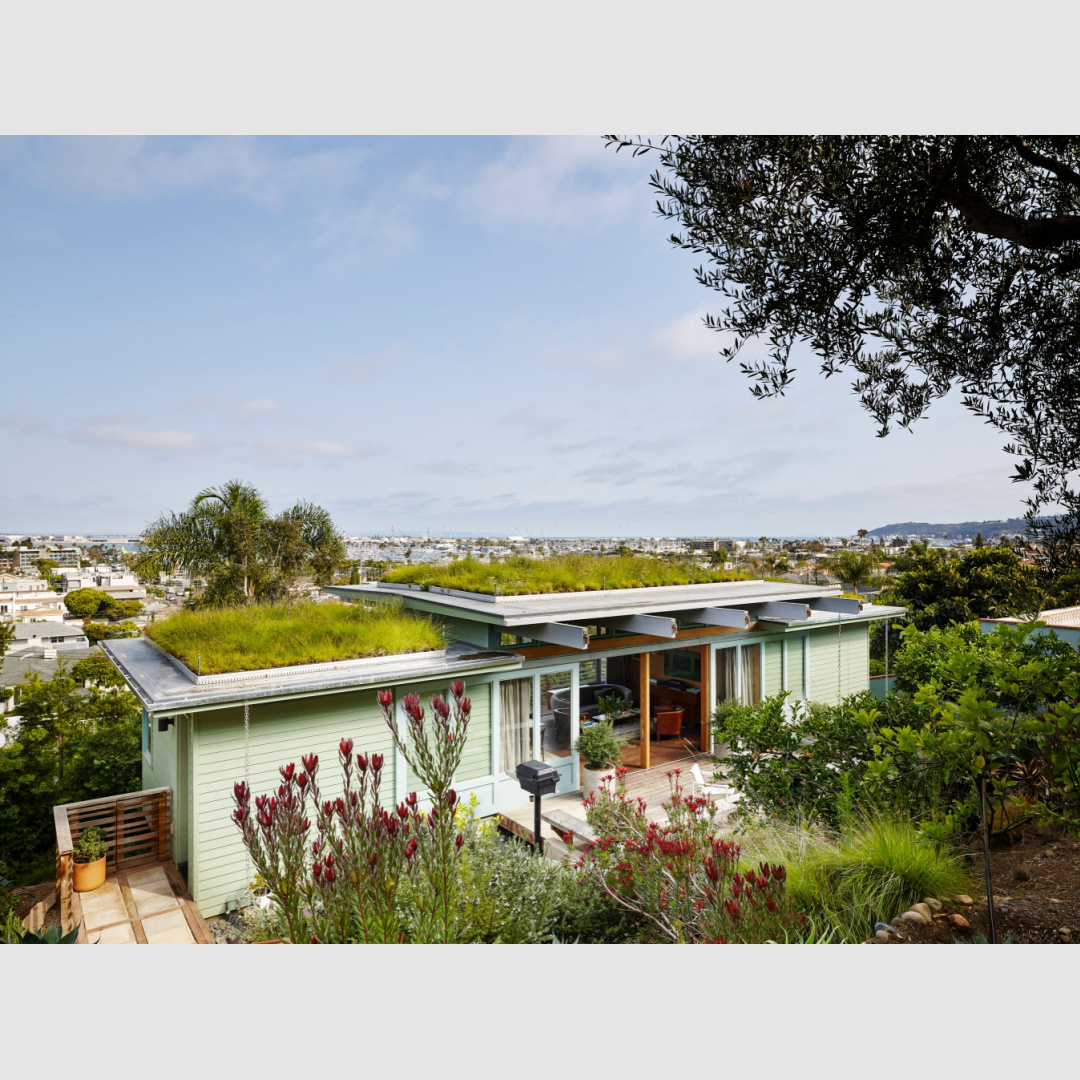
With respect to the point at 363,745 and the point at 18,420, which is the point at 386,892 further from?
the point at 18,420

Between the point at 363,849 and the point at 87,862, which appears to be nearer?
the point at 363,849

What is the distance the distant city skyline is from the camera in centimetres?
390

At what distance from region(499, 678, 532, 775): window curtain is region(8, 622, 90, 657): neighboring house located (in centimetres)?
663

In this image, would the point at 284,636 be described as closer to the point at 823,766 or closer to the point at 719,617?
the point at 823,766

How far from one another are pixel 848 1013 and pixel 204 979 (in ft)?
7.32

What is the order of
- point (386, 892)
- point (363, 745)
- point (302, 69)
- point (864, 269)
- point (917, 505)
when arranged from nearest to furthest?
point (386, 892) < point (302, 69) < point (864, 269) < point (917, 505) < point (363, 745)

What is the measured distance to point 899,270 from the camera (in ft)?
8.87

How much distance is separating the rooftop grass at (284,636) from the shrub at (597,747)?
84.9 inches

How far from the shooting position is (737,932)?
2027 millimetres

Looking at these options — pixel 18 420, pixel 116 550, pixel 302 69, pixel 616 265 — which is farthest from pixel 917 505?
pixel 116 550

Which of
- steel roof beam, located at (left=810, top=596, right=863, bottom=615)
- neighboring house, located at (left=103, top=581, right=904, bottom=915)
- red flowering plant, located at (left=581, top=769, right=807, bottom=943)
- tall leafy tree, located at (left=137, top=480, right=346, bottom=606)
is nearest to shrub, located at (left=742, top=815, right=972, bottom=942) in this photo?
red flowering plant, located at (left=581, top=769, right=807, bottom=943)

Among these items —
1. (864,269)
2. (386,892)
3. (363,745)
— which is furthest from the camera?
(363,745)

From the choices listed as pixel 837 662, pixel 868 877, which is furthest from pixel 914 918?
pixel 837 662

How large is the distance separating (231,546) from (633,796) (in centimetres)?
1013
